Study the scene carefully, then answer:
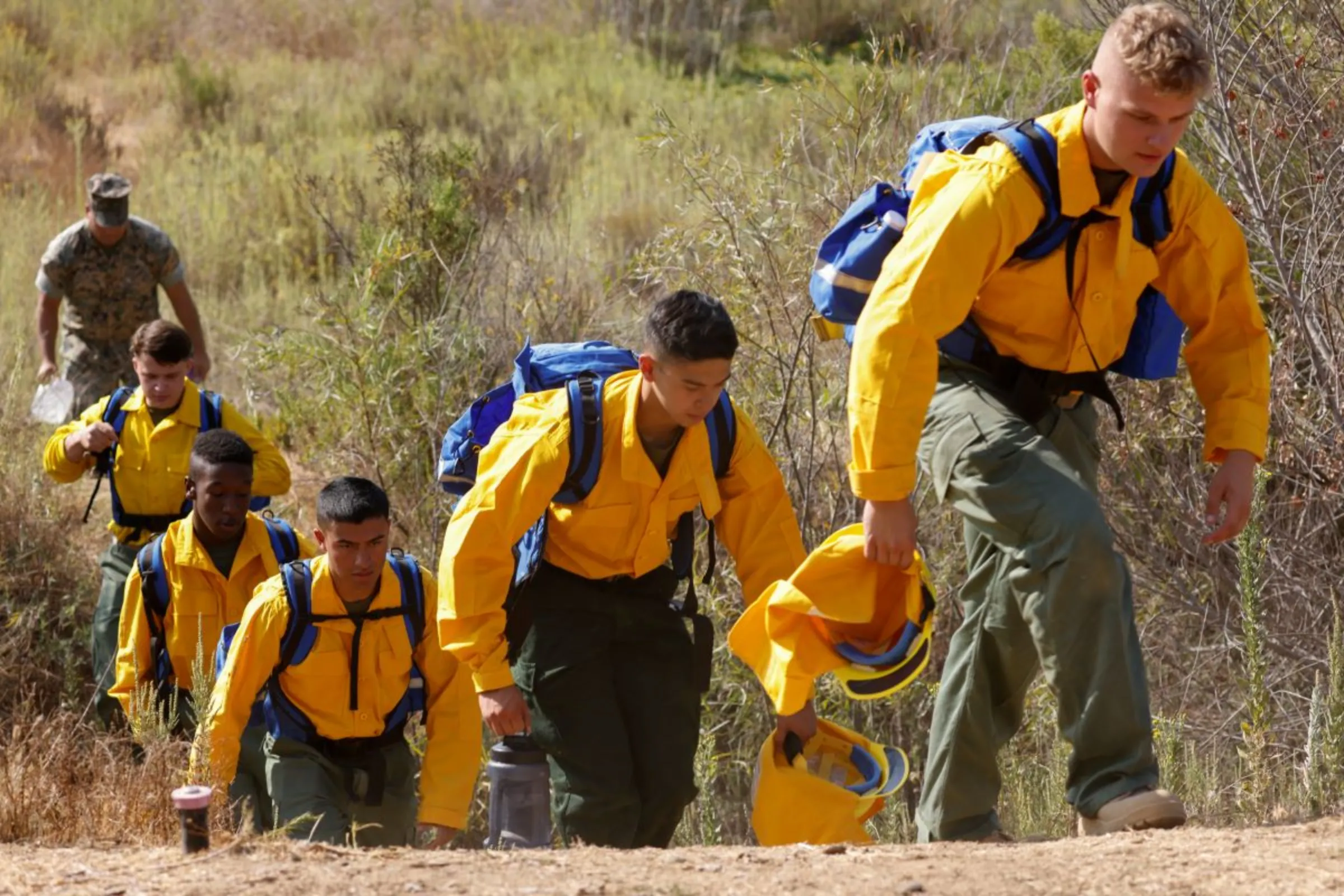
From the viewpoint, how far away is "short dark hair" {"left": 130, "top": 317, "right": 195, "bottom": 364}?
24.0 ft

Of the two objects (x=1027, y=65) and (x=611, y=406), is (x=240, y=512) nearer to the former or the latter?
(x=611, y=406)

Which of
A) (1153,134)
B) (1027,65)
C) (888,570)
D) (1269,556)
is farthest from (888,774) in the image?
(1027,65)

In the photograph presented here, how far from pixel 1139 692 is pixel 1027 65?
20.9 feet

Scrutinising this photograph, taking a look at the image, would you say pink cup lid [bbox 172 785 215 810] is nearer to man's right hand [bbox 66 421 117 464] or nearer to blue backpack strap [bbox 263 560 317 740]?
blue backpack strap [bbox 263 560 317 740]

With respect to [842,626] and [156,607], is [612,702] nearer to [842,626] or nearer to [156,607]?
[842,626]

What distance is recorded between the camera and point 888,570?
426 cm

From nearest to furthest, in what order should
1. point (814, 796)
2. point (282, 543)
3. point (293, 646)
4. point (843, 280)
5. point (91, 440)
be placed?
point (843, 280) → point (814, 796) → point (293, 646) → point (282, 543) → point (91, 440)

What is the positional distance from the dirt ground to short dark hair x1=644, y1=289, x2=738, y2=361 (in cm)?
129

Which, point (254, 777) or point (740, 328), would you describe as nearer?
point (254, 777)

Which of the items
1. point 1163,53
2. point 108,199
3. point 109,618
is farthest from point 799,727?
point 108,199

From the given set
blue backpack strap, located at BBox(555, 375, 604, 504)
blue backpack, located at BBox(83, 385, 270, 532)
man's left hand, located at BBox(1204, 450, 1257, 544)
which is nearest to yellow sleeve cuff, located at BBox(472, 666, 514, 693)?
blue backpack strap, located at BBox(555, 375, 604, 504)

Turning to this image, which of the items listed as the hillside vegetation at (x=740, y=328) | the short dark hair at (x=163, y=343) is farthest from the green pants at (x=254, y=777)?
the short dark hair at (x=163, y=343)

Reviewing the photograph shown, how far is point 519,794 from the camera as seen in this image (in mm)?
4965

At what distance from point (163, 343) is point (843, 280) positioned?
3960 millimetres
